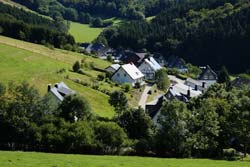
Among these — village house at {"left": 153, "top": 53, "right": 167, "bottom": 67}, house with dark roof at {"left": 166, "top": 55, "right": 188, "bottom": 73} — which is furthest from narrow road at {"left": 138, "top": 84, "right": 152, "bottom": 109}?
village house at {"left": 153, "top": 53, "right": 167, "bottom": 67}

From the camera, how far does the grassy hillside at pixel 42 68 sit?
279 feet

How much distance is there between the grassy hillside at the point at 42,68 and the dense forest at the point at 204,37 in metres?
56.1

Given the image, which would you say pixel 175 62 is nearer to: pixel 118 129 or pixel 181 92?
pixel 181 92

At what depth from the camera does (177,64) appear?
6422 inches

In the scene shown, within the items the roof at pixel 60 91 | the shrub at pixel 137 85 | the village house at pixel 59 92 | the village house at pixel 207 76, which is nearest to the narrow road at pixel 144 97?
the shrub at pixel 137 85

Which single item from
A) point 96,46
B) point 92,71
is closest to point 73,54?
point 92,71

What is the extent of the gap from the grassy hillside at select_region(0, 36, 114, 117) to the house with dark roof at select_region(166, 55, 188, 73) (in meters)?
40.9

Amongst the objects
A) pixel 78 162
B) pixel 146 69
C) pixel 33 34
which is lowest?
pixel 78 162

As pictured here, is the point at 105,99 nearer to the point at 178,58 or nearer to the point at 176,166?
the point at 176,166

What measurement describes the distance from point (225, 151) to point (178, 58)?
364 ft

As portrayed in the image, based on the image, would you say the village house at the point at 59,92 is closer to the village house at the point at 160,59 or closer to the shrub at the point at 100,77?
the shrub at the point at 100,77

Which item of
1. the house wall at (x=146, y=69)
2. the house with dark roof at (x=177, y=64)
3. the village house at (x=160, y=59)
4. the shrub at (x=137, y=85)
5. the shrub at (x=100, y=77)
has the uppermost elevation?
the village house at (x=160, y=59)

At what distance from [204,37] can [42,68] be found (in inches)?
3591

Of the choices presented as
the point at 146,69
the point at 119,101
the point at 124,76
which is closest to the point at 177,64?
the point at 146,69
